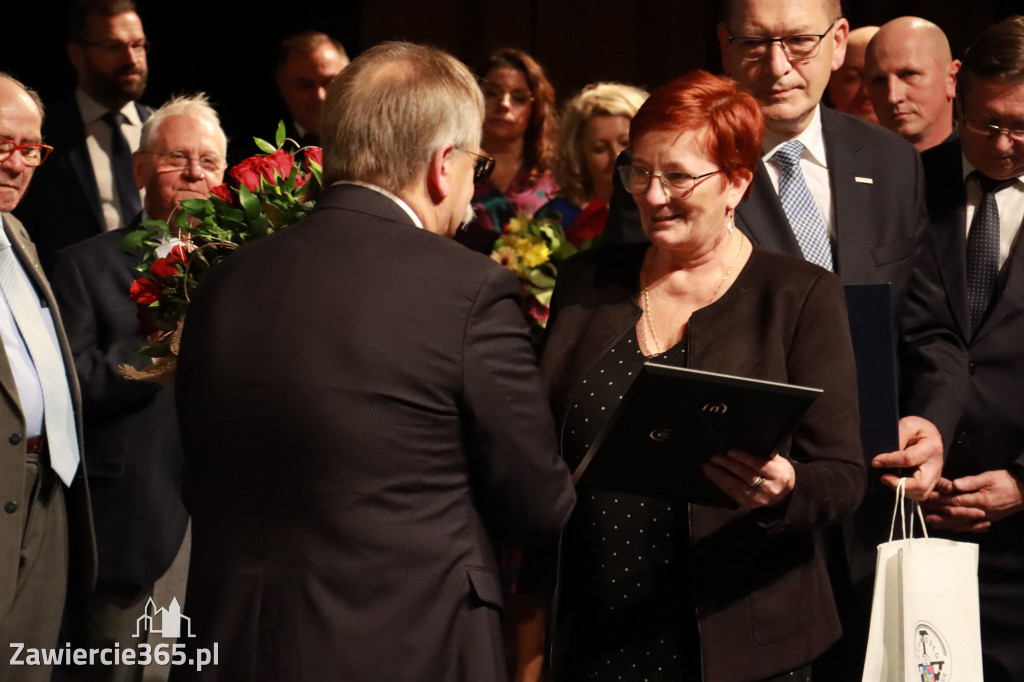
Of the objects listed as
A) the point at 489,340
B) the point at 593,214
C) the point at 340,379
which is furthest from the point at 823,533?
the point at 593,214

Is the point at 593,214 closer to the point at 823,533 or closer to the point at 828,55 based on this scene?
the point at 828,55

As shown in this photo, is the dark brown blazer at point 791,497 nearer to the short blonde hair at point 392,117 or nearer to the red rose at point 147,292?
the short blonde hair at point 392,117

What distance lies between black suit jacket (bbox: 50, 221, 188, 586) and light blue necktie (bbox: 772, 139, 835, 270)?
1.77 m

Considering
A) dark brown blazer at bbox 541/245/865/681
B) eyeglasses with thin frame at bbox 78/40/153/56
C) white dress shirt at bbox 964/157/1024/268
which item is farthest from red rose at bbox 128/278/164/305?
eyeglasses with thin frame at bbox 78/40/153/56

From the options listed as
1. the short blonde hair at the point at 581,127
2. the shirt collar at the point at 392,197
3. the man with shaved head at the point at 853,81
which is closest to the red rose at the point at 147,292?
the shirt collar at the point at 392,197

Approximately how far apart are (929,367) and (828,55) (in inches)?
29.2

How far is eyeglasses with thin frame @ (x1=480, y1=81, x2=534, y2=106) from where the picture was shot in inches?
185

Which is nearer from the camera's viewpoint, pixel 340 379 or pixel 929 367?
pixel 340 379

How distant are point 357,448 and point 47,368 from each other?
68.0 inches

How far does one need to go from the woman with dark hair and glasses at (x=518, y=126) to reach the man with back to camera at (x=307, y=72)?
87 cm

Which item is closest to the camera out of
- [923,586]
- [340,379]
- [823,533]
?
[340,379]

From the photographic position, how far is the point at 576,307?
241cm

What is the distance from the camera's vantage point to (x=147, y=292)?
8.04 feet
